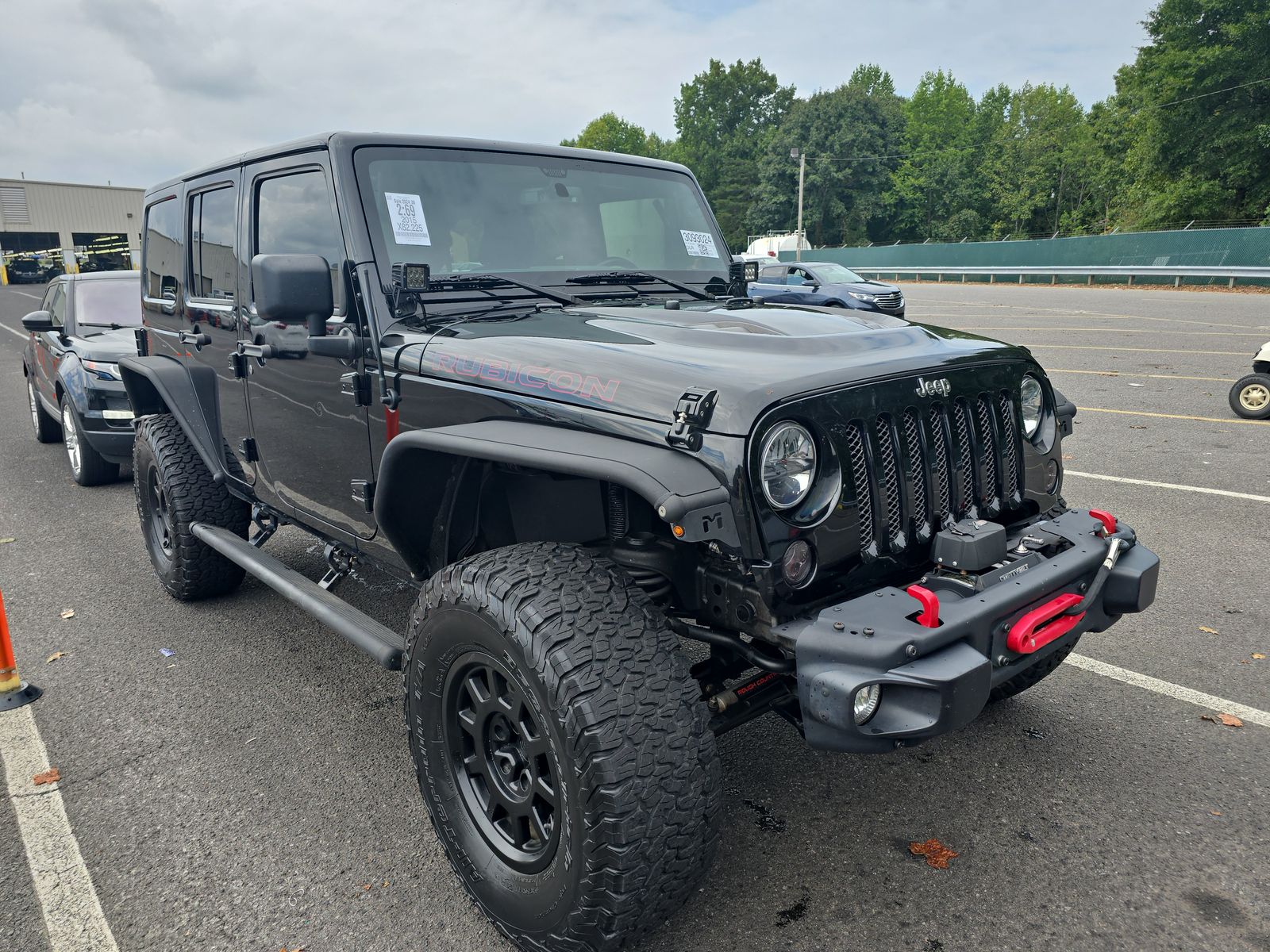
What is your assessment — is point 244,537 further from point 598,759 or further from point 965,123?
point 965,123

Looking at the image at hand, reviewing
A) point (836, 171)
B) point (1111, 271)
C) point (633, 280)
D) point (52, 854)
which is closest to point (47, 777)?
point (52, 854)

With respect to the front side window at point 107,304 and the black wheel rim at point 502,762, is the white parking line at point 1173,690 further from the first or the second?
the front side window at point 107,304

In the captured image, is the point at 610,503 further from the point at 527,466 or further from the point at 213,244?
the point at 213,244

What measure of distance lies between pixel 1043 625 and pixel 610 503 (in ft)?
4.02

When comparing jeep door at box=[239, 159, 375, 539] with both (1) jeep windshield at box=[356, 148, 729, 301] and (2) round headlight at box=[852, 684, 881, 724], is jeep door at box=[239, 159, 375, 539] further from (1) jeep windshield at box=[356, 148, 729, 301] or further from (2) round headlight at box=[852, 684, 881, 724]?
(2) round headlight at box=[852, 684, 881, 724]

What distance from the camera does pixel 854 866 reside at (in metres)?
2.70

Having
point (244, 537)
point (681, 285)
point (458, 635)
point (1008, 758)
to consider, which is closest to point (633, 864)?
point (458, 635)

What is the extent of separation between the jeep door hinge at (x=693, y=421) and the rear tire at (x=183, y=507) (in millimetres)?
3090

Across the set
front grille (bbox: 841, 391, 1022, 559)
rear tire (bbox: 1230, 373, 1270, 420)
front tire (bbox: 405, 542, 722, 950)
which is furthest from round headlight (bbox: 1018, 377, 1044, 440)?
rear tire (bbox: 1230, 373, 1270, 420)

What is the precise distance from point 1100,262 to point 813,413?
36190mm

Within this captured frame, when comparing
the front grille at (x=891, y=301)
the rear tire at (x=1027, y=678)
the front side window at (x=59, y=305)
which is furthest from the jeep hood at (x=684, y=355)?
the front grille at (x=891, y=301)

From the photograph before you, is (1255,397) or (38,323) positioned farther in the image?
(1255,397)

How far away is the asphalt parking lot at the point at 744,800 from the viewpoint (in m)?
2.47

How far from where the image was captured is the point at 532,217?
339 cm
